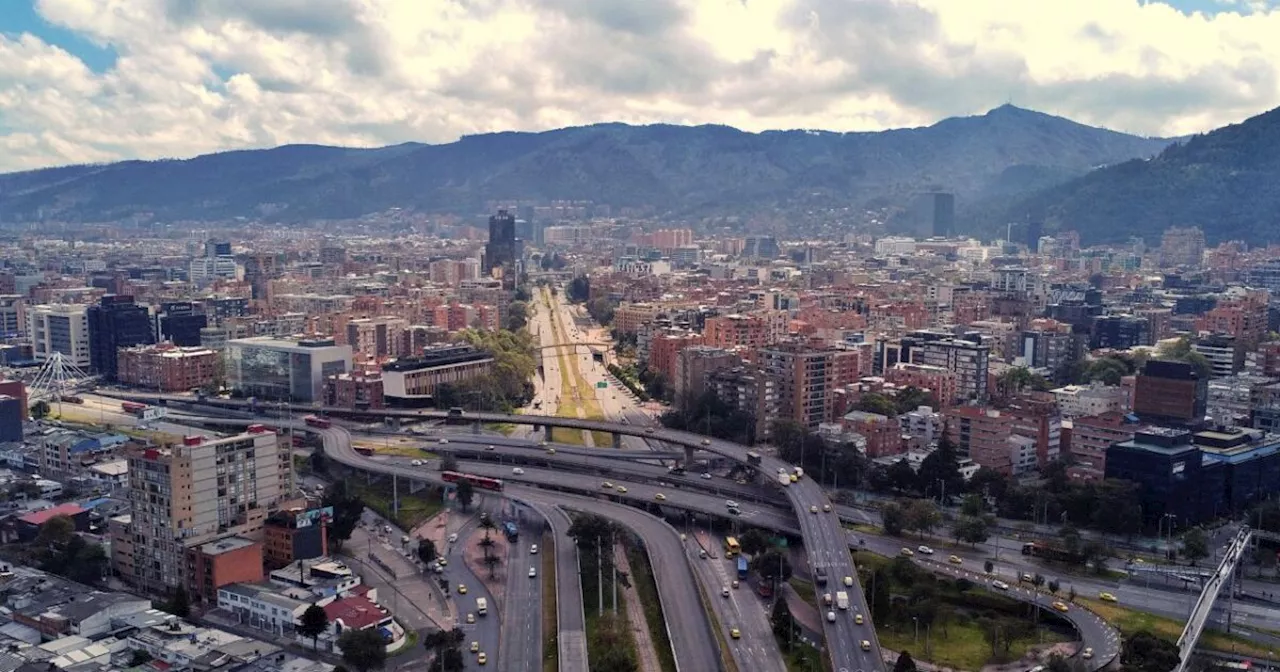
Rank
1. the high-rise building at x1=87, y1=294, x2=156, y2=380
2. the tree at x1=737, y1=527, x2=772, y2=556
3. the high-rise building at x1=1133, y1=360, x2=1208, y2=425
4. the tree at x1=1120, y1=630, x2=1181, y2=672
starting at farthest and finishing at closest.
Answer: the high-rise building at x1=87, y1=294, x2=156, y2=380
the high-rise building at x1=1133, y1=360, x2=1208, y2=425
the tree at x1=737, y1=527, x2=772, y2=556
the tree at x1=1120, y1=630, x2=1181, y2=672

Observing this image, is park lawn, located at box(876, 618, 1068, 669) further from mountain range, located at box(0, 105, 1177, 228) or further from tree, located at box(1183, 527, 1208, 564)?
mountain range, located at box(0, 105, 1177, 228)

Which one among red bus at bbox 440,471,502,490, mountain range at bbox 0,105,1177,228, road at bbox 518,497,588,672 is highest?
mountain range at bbox 0,105,1177,228

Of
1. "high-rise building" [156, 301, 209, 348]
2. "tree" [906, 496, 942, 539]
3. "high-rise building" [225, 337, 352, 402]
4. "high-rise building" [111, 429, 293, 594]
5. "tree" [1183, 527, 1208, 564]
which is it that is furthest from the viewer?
"high-rise building" [156, 301, 209, 348]

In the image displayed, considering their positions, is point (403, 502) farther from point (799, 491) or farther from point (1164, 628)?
point (1164, 628)

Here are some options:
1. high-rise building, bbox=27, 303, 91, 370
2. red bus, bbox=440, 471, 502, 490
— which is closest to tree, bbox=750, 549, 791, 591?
red bus, bbox=440, 471, 502, 490

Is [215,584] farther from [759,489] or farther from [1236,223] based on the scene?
[1236,223]

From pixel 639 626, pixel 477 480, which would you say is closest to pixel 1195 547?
pixel 639 626

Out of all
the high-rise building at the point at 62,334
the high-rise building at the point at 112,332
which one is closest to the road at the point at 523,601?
the high-rise building at the point at 112,332

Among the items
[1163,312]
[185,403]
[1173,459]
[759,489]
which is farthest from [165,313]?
[1163,312]
